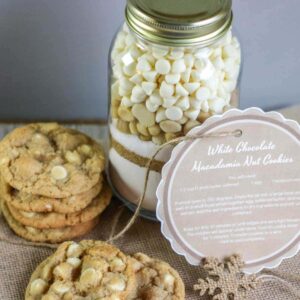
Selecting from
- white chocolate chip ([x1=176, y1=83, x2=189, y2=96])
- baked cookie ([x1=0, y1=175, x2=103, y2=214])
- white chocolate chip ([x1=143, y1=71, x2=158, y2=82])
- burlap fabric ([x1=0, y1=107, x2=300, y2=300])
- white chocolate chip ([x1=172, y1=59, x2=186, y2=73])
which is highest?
white chocolate chip ([x1=172, y1=59, x2=186, y2=73])

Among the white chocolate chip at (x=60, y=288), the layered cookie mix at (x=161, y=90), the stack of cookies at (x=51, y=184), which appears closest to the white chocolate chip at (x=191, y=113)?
the layered cookie mix at (x=161, y=90)

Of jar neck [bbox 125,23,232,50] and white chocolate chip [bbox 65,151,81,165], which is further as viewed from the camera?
white chocolate chip [bbox 65,151,81,165]

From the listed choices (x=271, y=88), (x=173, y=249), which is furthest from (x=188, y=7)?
(x=271, y=88)

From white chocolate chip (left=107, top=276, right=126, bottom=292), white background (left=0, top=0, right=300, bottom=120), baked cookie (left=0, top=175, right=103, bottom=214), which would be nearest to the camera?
white chocolate chip (left=107, top=276, right=126, bottom=292)

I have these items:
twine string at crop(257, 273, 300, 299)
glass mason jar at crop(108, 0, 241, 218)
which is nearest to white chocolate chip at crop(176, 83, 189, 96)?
glass mason jar at crop(108, 0, 241, 218)

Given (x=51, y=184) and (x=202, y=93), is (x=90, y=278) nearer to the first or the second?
(x=51, y=184)

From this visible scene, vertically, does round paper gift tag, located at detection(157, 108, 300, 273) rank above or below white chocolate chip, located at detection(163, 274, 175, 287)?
above

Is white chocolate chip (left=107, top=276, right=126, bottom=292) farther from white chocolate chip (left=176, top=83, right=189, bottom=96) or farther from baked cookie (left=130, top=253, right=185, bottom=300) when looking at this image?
white chocolate chip (left=176, top=83, right=189, bottom=96)
